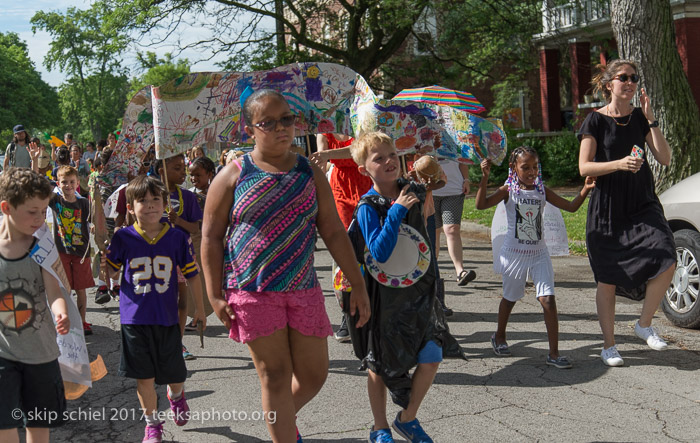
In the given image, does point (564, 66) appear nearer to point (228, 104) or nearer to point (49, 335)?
point (228, 104)

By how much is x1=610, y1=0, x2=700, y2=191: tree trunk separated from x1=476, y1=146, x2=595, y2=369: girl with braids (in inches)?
181

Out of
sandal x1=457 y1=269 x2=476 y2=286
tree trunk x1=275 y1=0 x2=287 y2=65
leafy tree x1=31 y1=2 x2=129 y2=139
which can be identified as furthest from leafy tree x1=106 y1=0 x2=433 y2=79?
leafy tree x1=31 y1=2 x2=129 y2=139

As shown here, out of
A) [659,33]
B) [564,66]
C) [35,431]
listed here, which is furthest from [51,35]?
[35,431]

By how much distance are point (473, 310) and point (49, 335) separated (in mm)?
4925

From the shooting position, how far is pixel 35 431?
3617 millimetres

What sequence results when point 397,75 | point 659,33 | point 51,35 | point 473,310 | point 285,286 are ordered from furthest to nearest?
point 51,35
point 397,75
point 659,33
point 473,310
point 285,286

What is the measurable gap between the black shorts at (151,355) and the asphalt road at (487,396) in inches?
15.8

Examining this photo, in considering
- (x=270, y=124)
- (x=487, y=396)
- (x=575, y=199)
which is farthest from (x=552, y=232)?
(x=270, y=124)

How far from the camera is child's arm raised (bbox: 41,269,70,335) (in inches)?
140

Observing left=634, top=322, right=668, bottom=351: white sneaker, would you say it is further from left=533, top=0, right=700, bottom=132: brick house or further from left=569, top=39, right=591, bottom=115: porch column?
left=569, top=39, right=591, bottom=115: porch column

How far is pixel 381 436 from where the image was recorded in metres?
4.17

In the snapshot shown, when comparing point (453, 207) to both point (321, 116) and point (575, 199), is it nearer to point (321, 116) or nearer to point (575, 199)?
point (575, 199)

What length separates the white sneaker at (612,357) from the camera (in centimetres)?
557

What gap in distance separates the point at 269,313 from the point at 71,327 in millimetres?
1105
